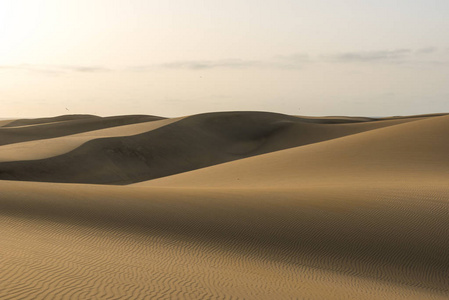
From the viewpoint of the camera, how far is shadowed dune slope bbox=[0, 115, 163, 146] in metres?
74.1

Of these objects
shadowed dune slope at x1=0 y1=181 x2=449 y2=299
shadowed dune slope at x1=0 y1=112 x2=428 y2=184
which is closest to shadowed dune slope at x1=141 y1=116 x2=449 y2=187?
shadowed dune slope at x1=0 y1=181 x2=449 y2=299

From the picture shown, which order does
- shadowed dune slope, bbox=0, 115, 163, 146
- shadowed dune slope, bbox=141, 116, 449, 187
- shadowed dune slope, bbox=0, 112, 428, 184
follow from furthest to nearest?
shadowed dune slope, bbox=0, 115, 163, 146 < shadowed dune slope, bbox=0, 112, 428, 184 < shadowed dune slope, bbox=141, 116, 449, 187

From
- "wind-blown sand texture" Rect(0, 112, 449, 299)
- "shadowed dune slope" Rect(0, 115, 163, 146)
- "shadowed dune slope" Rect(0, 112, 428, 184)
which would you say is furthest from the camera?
"shadowed dune slope" Rect(0, 115, 163, 146)

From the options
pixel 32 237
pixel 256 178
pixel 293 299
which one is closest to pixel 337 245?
pixel 293 299

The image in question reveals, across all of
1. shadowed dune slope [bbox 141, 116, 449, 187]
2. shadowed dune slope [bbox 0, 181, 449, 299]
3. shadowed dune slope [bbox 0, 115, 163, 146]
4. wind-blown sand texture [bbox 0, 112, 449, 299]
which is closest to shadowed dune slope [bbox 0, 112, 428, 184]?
shadowed dune slope [bbox 141, 116, 449, 187]

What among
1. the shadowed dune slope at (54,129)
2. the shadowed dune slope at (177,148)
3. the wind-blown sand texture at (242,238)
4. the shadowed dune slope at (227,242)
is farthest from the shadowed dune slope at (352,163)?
the shadowed dune slope at (54,129)

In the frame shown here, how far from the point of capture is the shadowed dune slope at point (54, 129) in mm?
74125

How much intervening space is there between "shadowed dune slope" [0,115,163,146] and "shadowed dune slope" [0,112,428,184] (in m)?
25.0

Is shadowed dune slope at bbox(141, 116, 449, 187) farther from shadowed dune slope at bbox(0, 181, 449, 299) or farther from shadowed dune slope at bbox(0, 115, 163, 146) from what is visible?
shadowed dune slope at bbox(0, 115, 163, 146)

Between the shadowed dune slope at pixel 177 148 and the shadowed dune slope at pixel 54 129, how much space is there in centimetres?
2496

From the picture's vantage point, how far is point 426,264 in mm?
12727

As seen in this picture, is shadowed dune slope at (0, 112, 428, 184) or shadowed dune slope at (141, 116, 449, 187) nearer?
shadowed dune slope at (141, 116, 449, 187)

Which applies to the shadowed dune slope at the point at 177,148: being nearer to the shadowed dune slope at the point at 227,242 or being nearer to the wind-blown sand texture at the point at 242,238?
the wind-blown sand texture at the point at 242,238

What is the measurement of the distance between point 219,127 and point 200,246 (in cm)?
5844
